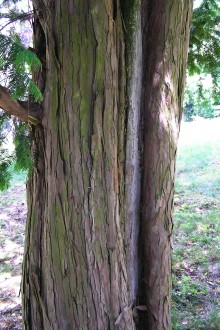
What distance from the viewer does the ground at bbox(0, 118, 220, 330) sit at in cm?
274

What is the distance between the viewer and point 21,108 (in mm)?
1586

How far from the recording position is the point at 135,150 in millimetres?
1917

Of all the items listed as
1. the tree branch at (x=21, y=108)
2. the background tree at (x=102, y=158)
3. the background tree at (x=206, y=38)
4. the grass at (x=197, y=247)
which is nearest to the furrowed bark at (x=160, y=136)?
the background tree at (x=102, y=158)

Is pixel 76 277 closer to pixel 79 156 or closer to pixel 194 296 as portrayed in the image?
pixel 79 156

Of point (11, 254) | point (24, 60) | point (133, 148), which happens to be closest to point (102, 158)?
point (133, 148)

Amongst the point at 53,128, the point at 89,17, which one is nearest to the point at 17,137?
the point at 53,128

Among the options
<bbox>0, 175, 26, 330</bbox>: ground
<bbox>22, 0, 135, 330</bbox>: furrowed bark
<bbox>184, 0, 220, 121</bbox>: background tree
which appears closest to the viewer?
<bbox>22, 0, 135, 330</bbox>: furrowed bark

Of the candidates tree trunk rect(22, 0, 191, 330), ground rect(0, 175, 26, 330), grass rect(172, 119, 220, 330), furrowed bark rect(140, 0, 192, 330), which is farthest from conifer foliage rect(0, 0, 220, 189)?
grass rect(172, 119, 220, 330)

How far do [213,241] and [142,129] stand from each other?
7.80 ft

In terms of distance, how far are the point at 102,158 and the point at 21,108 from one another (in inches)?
17.4

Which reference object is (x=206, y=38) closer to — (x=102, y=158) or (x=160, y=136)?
(x=160, y=136)

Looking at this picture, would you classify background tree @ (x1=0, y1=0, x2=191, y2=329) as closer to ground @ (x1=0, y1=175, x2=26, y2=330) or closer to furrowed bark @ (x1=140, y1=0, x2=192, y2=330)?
furrowed bark @ (x1=140, y1=0, x2=192, y2=330)

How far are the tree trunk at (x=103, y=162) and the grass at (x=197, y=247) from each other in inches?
29.9

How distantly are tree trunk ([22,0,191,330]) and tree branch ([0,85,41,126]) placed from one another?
4 cm
